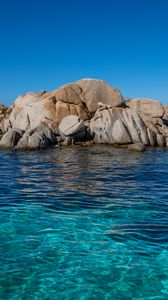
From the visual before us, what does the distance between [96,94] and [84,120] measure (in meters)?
4.94

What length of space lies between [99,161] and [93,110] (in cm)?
2386

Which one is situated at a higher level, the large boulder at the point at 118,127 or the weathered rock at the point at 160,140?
the large boulder at the point at 118,127

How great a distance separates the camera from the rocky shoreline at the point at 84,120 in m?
45.7

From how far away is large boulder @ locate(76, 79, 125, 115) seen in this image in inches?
2186

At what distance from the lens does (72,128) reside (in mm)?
46938

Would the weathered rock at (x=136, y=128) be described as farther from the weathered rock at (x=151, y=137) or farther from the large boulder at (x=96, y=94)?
the large boulder at (x=96, y=94)

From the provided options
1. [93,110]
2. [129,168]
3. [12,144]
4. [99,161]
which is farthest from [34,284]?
[93,110]

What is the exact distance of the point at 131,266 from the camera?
10133 millimetres

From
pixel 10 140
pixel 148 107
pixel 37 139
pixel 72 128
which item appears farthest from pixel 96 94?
pixel 10 140

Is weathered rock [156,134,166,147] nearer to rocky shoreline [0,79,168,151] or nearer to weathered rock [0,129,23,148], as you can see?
rocky shoreline [0,79,168,151]

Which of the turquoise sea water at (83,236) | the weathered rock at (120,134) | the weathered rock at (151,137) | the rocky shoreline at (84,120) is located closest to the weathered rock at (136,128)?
the rocky shoreline at (84,120)

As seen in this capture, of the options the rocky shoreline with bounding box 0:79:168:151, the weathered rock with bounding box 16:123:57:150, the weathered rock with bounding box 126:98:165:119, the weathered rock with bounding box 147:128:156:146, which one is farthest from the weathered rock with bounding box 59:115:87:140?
the weathered rock with bounding box 126:98:165:119

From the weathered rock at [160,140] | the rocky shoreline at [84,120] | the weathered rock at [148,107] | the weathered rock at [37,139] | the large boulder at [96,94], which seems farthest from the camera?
the weathered rock at [148,107]

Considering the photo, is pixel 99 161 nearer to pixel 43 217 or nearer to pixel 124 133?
pixel 124 133
